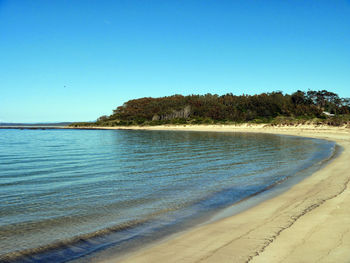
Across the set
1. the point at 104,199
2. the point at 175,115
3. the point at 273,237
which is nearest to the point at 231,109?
the point at 175,115

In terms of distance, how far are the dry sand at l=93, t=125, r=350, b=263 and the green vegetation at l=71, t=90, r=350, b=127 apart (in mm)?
A: 76134

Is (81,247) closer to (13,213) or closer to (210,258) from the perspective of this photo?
(210,258)

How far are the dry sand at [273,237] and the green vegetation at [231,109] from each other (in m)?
76.1

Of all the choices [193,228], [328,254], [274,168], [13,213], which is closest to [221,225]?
[193,228]

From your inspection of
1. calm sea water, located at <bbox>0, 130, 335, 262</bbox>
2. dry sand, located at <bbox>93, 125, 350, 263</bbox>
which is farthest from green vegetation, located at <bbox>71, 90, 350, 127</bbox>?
dry sand, located at <bbox>93, 125, 350, 263</bbox>

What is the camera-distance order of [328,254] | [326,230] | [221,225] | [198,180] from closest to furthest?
[328,254], [326,230], [221,225], [198,180]

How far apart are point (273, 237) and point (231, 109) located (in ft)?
344

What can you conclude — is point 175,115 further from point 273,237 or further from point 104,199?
point 273,237

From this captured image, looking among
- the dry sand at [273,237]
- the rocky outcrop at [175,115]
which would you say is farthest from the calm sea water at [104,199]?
the rocky outcrop at [175,115]

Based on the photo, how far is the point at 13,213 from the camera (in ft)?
25.1

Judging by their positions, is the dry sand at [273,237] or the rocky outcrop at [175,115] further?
the rocky outcrop at [175,115]

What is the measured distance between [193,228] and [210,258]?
1.99m

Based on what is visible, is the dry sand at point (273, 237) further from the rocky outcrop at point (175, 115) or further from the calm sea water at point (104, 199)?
the rocky outcrop at point (175, 115)

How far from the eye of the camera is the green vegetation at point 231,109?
303 feet
